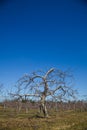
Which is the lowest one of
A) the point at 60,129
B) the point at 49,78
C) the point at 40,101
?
the point at 60,129

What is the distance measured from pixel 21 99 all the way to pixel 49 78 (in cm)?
339

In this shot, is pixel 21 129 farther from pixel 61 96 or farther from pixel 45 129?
pixel 61 96

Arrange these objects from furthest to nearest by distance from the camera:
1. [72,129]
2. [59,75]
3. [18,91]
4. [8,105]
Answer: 1. [8,105]
2. [59,75]
3. [18,91]
4. [72,129]

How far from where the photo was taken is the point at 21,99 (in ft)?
68.7

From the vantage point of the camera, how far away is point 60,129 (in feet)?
38.3

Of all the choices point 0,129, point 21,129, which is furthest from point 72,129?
point 0,129

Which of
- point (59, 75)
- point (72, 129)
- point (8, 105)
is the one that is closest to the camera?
point (72, 129)

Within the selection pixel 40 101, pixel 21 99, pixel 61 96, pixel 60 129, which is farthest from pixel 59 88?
pixel 60 129

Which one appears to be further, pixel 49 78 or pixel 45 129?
pixel 49 78

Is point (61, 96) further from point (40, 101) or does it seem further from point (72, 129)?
point (72, 129)

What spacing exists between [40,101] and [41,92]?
0.89 m

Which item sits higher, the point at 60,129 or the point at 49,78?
the point at 49,78

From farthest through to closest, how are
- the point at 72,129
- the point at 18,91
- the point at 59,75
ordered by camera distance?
the point at 59,75, the point at 18,91, the point at 72,129

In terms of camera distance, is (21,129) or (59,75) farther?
(59,75)
